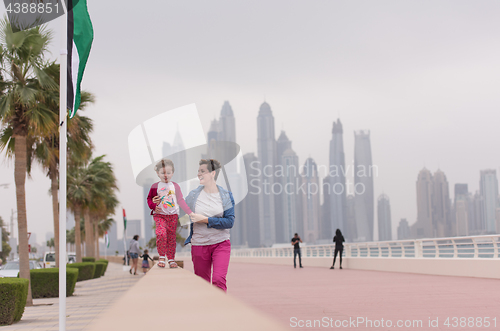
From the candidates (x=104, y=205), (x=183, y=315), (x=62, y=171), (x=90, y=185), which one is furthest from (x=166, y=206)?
(x=104, y=205)

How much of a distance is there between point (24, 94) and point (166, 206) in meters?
9.14

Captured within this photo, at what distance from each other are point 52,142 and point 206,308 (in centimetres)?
1753

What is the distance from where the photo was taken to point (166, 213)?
6172mm

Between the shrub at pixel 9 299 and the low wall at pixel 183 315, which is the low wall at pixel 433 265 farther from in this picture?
the low wall at pixel 183 315

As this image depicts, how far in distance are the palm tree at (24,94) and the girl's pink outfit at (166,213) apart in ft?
28.2

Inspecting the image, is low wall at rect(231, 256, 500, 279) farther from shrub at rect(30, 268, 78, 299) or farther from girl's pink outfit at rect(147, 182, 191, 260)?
shrub at rect(30, 268, 78, 299)

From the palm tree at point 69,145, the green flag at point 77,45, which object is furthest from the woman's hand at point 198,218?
the palm tree at point 69,145

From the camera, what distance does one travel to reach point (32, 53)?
1410cm

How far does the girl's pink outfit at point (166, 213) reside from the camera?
5984 millimetres

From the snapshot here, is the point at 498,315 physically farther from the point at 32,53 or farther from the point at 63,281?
the point at 32,53

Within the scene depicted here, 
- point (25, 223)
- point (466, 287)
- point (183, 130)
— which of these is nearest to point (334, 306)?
point (466, 287)

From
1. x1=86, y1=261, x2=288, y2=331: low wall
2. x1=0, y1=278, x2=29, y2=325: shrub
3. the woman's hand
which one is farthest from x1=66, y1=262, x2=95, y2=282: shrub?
x1=86, y1=261, x2=288, y2=331: low wall

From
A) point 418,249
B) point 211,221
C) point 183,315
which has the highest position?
point 211,221

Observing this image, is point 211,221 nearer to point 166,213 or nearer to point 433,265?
point 166,213
